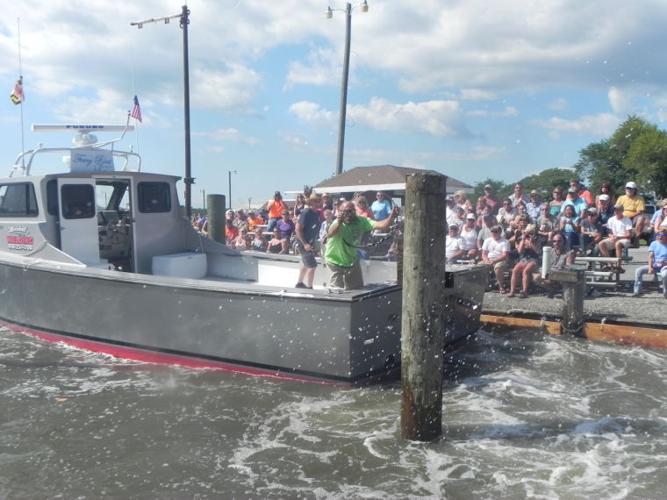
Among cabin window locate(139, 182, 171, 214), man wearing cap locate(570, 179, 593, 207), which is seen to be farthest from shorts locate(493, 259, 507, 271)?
cabin window locate(139, 182, 171, 214)

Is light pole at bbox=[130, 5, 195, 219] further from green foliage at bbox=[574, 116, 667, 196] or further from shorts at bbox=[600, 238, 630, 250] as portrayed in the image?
green foliage at bbox=[574, 116, 667, 196]

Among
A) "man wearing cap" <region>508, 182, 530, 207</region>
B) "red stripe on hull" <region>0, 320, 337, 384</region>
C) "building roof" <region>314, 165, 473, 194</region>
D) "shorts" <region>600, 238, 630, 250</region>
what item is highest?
"building roof" <region>314, 165, 473, 194</region>

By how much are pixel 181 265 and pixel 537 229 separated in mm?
5575

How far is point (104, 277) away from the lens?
25.0 feet

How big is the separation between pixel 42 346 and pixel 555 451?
6.71 meters

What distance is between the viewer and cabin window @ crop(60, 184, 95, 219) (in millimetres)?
8617

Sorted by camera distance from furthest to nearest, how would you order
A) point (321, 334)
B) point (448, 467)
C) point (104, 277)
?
point (104, 277), point (321, 334), point (448, 467)

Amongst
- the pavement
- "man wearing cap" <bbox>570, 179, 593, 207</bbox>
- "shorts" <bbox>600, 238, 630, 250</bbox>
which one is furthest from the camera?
"man wearing cap" <bbox>570, 179, 593, 207</bbox>

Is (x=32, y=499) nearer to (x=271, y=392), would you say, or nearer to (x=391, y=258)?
A: (x=271, y=392)

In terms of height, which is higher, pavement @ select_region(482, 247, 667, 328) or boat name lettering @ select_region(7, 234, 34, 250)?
boat name lettering @ select_region(7, 234, 34, 250)

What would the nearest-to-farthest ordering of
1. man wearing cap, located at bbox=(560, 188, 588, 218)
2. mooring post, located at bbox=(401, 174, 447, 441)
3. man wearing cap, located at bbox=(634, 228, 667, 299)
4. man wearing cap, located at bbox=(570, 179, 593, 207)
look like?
1. mooring post, located at bbox=(401, 174, 447, 441)
2. man wearing cap, located at bbox=(634, 228, 667, 299)
3. man wearing cap, located at bbox=(560, 188, 588, 218)
4. man wearing cap, located at bbox=(570, 179, 593, 207)

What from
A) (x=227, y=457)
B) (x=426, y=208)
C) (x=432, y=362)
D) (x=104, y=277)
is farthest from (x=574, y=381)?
(x=104, y=277)

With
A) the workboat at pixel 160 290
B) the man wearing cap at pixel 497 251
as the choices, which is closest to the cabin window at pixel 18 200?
the workboat at pixel 160 290

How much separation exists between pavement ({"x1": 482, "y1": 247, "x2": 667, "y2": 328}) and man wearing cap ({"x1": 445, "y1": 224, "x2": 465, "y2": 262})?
0.80m
